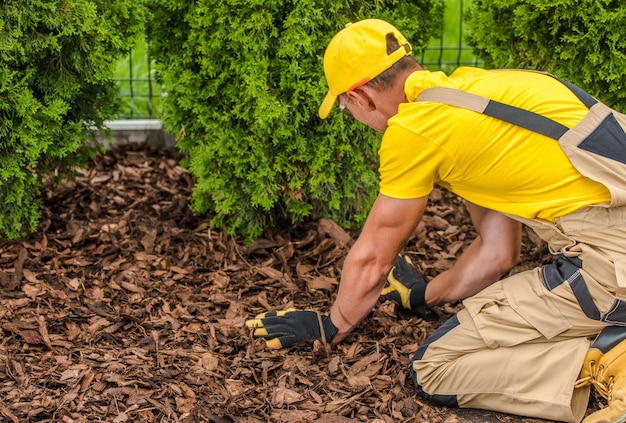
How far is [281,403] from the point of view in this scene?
3633mm

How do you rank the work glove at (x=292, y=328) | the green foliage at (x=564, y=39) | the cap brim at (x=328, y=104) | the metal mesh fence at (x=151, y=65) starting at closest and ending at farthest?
the cap brim at (x=328, y=104), the work glove at (x=292, y=328), the green foliage at (x=564, y=39), the metal mesh fence at (x=151, y=65)

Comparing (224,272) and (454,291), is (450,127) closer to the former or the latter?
(454,291)

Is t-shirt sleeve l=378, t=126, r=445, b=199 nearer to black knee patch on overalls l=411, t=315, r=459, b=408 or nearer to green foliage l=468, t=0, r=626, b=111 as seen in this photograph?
black knee patch on overalls l=411, t=315, r=459, b=408

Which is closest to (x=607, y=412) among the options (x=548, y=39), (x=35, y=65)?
(x=548, y=39)

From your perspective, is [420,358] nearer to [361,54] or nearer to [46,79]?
[361,54]

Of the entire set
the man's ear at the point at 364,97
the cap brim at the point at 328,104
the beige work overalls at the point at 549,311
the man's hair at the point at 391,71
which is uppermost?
the man's hair at the point at 391,71

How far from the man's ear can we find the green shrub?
1602 mm

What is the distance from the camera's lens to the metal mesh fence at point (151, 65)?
617cm

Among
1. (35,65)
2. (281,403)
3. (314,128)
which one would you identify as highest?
(35,65)

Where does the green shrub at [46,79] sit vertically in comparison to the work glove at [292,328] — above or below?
above

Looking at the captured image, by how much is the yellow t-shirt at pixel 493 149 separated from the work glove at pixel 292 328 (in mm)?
884

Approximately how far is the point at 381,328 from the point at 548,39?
A: 6.38 feet

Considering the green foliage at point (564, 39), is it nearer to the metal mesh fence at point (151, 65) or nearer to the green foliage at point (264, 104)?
the green foliage at point (264, 104)

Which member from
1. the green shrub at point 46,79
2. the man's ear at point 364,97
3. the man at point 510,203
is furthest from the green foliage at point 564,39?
the green shrub at point 46,79
